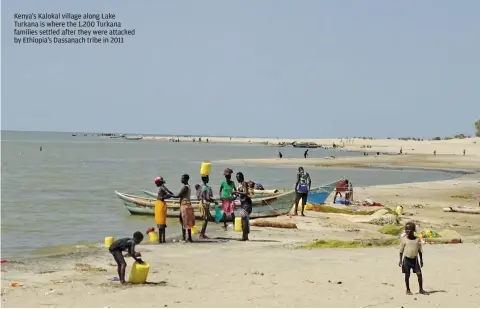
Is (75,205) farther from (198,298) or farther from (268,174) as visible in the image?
(268,174)

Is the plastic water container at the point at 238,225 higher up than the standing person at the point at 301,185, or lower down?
lower down

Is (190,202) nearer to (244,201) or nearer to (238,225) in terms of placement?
(244,201)

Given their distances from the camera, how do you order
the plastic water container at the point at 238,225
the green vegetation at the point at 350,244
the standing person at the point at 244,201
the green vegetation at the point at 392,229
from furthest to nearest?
1. the plastic water container at the point at 238,225
2. the green vegetation at the point at 392,229
3. the standing person at the point at 244,201
4. the green vegetation at the point at 350,244

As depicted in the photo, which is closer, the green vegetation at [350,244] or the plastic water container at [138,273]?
the plastic water container at [138,273]

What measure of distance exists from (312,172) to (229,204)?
3857 centimetres

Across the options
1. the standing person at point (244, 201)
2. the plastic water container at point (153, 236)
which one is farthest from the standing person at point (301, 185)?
the plastic water container at point (153, 236)

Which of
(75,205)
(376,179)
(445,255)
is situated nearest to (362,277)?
(445,255)

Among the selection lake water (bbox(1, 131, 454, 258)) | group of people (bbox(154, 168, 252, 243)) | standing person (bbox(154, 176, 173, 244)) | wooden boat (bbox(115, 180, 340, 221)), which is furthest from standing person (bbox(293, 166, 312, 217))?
standing person (bbox(154, 176, 173, 244))

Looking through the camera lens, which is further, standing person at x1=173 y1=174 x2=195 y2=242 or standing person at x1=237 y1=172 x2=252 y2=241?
standing person at x1=237 y1=172 x2=252 y2=241

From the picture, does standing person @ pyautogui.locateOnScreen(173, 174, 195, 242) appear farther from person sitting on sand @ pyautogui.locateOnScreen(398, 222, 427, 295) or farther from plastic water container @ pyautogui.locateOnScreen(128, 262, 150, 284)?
person sitting on sand @ pyautogui.locateOnScreen(398, 222, 427, 295)

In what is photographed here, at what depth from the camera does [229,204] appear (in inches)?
Answer: 682

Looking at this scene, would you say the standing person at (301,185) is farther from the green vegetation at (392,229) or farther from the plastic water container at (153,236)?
the plastic water container at (153,236)

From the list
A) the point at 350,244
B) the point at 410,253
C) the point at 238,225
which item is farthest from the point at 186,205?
the point at 410,253

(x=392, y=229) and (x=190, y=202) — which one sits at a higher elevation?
(x=190, y=202)
